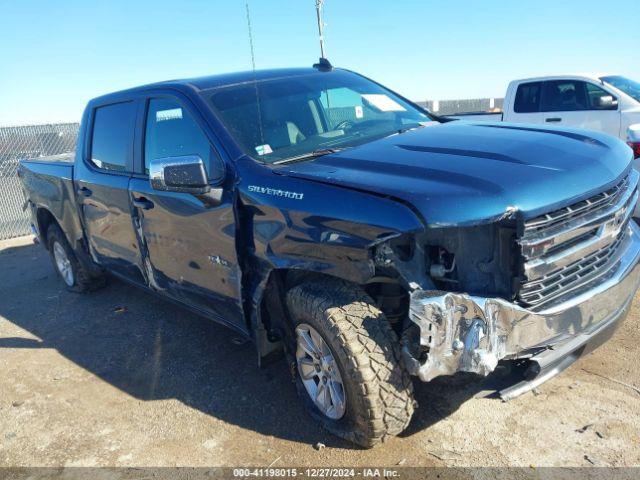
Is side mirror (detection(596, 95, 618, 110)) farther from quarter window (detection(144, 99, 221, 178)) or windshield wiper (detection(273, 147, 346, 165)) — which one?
quarter window (detection(144, 99, 221, 178))

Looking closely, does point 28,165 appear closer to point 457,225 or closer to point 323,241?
point 323,241

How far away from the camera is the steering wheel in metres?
3.57

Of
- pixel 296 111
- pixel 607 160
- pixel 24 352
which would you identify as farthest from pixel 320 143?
pixel 24 352

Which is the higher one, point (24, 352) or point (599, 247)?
point (599, 247)

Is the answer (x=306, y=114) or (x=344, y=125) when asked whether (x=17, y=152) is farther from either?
(x=344, y=125)

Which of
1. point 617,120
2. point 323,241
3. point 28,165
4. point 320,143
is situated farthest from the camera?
point 617,120

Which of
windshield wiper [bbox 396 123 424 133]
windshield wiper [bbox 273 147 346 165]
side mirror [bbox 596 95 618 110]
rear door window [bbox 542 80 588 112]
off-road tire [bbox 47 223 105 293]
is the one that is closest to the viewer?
windshield wiper [bbox 273 147 346 165]

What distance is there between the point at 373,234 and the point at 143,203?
2109 mm

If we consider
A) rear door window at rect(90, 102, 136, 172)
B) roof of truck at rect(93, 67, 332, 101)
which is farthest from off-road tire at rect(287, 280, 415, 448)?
rear door window at rect(90, 102, 136, 172)

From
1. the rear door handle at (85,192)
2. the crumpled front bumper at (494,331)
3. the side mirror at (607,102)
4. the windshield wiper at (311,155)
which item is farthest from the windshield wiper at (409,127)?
the side mirror at (607,102)

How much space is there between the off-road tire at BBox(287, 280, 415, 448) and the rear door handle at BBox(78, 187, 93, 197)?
279cm

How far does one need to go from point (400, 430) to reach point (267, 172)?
1.52 meters

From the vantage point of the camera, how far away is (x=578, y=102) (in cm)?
835

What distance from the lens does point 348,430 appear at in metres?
2.79
